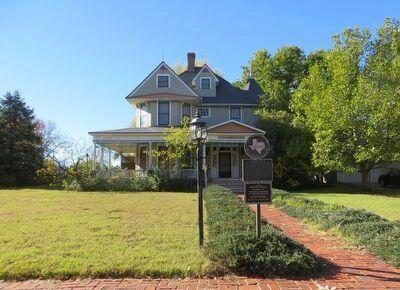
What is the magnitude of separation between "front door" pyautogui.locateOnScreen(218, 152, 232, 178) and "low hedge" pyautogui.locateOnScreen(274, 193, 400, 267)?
17.8 m

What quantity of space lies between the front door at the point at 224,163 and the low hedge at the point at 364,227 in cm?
1778

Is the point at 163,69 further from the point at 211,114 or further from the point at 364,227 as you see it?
the point at 364,227

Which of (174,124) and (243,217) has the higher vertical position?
(174,124)

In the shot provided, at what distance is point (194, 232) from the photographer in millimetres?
10406

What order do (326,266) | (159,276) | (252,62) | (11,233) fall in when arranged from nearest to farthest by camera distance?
Answer: (159,276), (326,266), (11,233), (252,62)

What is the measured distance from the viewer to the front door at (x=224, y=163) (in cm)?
3306

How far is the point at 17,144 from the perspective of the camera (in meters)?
33.2

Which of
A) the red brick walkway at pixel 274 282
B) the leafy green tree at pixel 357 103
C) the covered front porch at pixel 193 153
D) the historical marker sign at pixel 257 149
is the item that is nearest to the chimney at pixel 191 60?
the covered front porch at pixel 193 153

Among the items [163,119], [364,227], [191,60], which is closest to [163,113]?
[163,119]

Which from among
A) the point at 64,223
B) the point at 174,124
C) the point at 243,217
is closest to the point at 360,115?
the point at 174,124

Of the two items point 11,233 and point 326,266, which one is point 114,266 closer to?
point 326,266

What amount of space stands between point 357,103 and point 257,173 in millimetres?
19363

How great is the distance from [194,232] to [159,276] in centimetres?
350

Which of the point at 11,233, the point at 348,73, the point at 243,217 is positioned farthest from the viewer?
the point at 348,73
